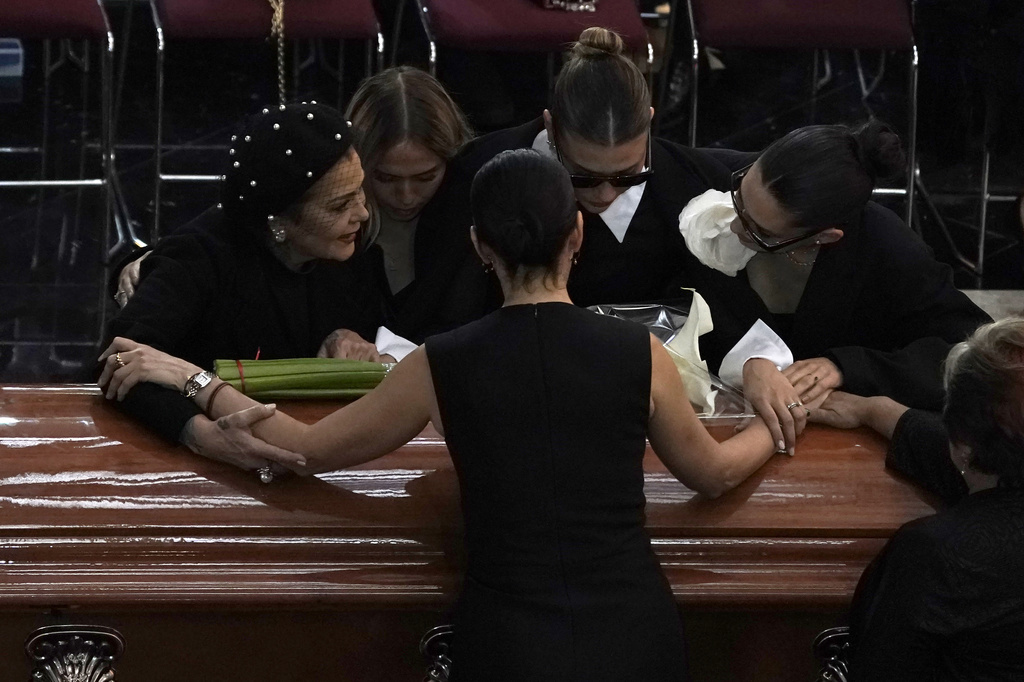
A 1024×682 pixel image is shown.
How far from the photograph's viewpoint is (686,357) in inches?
88.9

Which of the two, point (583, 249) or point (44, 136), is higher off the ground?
point (583, 249)

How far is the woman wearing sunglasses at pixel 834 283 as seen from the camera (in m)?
2.33

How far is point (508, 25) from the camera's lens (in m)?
4.13

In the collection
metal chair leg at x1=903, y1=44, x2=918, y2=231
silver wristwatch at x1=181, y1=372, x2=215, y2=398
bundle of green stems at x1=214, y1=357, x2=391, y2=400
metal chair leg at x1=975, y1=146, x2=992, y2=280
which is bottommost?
metal chair leg at x1=975, y1=146, x2=992, y2=280

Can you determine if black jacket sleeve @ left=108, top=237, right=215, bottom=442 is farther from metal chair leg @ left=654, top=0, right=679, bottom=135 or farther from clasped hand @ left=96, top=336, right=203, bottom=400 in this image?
metal chair leg @ left=654, top=0, right=679, bottom=135

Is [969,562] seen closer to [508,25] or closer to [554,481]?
[554,481]

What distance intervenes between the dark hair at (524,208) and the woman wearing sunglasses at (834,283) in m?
0.64

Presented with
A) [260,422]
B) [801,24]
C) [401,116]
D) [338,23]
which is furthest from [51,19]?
[260,422]

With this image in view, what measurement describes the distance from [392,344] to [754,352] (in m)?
0.71

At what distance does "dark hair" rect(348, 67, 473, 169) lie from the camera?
2.71 metres

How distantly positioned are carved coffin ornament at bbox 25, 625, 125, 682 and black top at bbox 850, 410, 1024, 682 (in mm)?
1049

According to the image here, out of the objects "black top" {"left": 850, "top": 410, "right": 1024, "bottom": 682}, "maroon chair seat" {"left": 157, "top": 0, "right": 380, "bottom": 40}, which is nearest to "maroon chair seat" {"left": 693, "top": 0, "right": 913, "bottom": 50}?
"maroon chair seat" {"left": 157, "top": 0, "right": 380, "bottom": 40}

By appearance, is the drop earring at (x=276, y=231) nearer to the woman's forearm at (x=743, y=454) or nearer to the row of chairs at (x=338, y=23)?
the woman's forearm at (x=743, y=454)

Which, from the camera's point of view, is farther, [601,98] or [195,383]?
[601,98]
